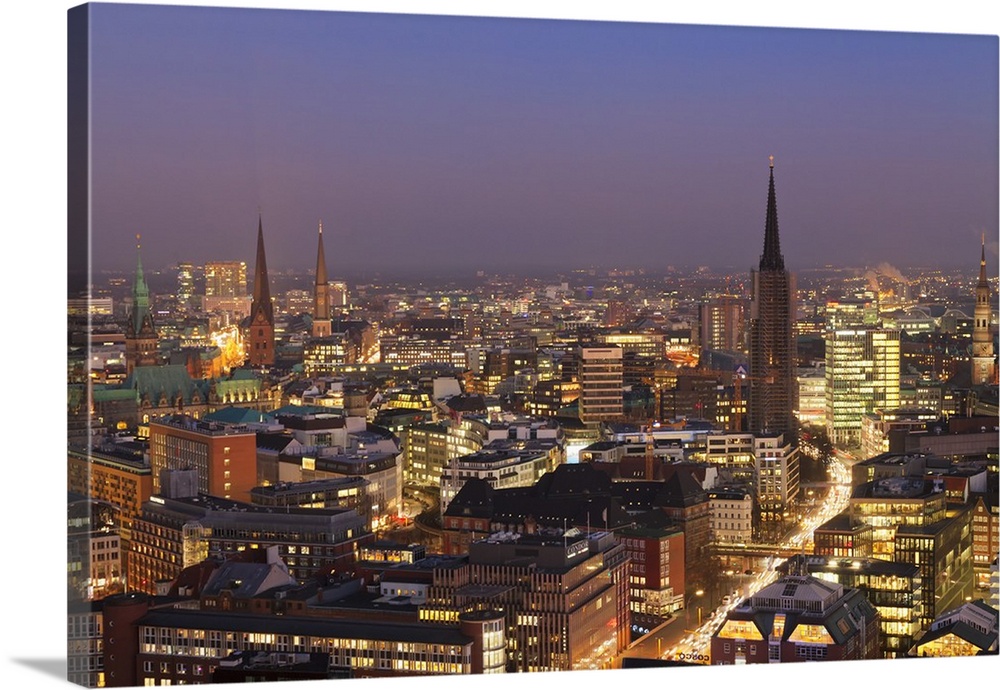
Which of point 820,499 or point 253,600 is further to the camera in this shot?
point 820,499

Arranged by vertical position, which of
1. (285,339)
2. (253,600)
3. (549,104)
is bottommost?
(253,600)

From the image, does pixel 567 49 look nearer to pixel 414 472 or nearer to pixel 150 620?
pixel 150 620

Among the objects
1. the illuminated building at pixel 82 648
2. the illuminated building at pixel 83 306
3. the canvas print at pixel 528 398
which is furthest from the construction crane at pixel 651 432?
the illuminated building at pixel 82 648

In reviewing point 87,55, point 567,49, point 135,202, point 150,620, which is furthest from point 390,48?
point 150,620

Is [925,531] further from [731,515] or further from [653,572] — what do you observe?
[731,515]

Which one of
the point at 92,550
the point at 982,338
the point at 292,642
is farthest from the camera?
the point at 982,338

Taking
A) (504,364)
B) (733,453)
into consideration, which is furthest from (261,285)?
(504,364)

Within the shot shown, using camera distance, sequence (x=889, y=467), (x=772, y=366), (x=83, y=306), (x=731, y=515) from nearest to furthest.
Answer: (x=83, y=306)
(x=731, y=515)
(x=889, y=467)
(x=772, y=366)

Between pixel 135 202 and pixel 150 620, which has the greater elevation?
pixel 135 202
